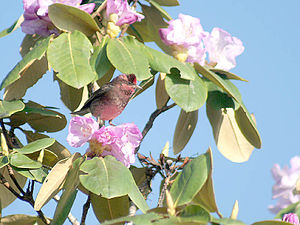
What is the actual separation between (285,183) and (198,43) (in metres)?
0.74

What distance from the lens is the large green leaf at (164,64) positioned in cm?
211

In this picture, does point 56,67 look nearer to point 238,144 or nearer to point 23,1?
point 23,1

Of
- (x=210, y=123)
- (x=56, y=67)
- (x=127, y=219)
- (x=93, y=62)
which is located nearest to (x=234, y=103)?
(x=210, y=123)

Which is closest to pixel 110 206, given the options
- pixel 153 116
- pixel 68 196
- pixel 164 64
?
pixel 68 196

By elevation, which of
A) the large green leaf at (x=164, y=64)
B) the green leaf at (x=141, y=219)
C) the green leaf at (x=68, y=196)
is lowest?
the green leaf at (x=68, y=196)

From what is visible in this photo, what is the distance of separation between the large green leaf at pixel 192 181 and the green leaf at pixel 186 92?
1.45 feet

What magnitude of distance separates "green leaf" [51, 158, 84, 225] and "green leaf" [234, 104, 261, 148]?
702 mm

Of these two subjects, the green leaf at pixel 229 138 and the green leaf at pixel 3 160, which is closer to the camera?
the green leaf at pixel 3 160

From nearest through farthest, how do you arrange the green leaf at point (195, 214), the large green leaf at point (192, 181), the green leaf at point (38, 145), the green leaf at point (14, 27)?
the green leaf at point (195, 214)
the large green leaf at point (192, 181)
the green leaf at point (38, 145)
the green leaf at point (14, 27)

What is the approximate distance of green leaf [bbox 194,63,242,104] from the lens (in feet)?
7.01

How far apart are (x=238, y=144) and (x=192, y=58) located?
45 cm

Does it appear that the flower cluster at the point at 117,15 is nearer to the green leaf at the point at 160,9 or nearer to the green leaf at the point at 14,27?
the green leaf at the point at 160,9

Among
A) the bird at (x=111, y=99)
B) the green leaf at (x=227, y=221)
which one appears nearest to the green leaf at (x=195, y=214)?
the green leaf at (x=227, y=221)

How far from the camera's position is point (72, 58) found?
6.73 feet
